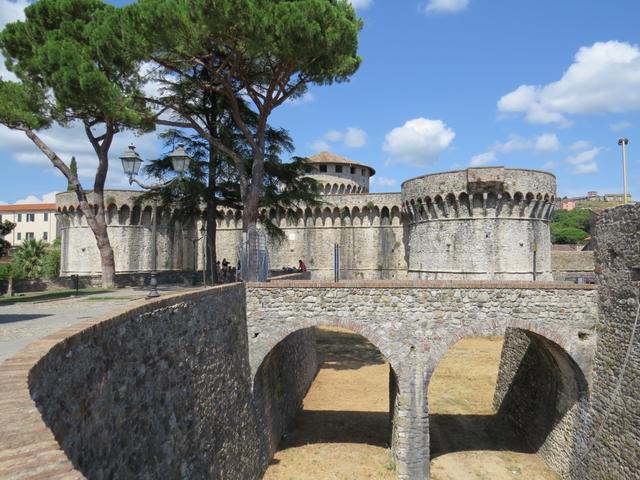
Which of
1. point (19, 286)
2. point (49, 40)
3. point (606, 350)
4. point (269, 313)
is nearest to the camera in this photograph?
point (606, 350)

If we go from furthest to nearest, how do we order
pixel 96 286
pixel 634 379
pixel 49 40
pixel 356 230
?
pixel 356 230
pixel 96 286
pixel 49 40
pixel 634 379

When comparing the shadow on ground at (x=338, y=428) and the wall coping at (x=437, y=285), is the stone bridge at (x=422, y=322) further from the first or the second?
the shadow on ground at (x=338, y=428)

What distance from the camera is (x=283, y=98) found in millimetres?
18859

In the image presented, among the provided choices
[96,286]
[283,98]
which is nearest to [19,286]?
[96,286]

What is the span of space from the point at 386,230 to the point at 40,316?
26.7 m

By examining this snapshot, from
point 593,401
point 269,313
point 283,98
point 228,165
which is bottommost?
point 593,401

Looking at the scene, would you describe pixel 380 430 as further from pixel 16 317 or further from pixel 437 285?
pixel 16 317

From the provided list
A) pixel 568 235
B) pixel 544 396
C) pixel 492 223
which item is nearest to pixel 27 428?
pixel 544 396

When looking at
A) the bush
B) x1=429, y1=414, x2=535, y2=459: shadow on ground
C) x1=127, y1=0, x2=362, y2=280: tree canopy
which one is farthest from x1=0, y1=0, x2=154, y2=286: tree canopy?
the bush

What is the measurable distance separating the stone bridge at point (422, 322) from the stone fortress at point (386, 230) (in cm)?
1073

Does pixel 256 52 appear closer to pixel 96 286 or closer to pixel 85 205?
pixel 85 205

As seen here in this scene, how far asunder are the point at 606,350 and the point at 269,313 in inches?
330

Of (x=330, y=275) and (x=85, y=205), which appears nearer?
(x=85, y=205)

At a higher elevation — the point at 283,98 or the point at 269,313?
the point at 283,98
